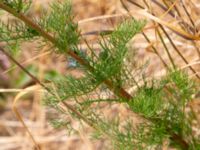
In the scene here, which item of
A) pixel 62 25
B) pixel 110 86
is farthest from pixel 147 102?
pixel 62 25

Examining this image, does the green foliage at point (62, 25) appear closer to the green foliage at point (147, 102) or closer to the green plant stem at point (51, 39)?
the green plant stem at point (51, 39)

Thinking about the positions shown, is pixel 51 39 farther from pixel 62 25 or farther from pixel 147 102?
pixel 147 102

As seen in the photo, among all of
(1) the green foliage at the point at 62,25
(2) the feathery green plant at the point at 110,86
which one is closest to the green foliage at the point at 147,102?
(2) the feathery green plant at the point at 110,86

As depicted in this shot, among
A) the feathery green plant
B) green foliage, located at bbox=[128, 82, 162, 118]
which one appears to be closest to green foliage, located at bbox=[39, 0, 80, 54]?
the feathery green plant

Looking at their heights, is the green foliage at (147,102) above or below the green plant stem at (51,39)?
below

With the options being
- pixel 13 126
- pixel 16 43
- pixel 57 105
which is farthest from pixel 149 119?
pixel 13 126

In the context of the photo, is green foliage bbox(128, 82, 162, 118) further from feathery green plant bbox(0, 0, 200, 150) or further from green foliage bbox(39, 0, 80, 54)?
green foliage bbox(39, 0, 80, 54)

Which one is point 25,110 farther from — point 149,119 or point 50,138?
point 149,119

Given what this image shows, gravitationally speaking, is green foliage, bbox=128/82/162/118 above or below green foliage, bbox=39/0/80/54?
below

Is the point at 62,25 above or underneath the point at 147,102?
above
